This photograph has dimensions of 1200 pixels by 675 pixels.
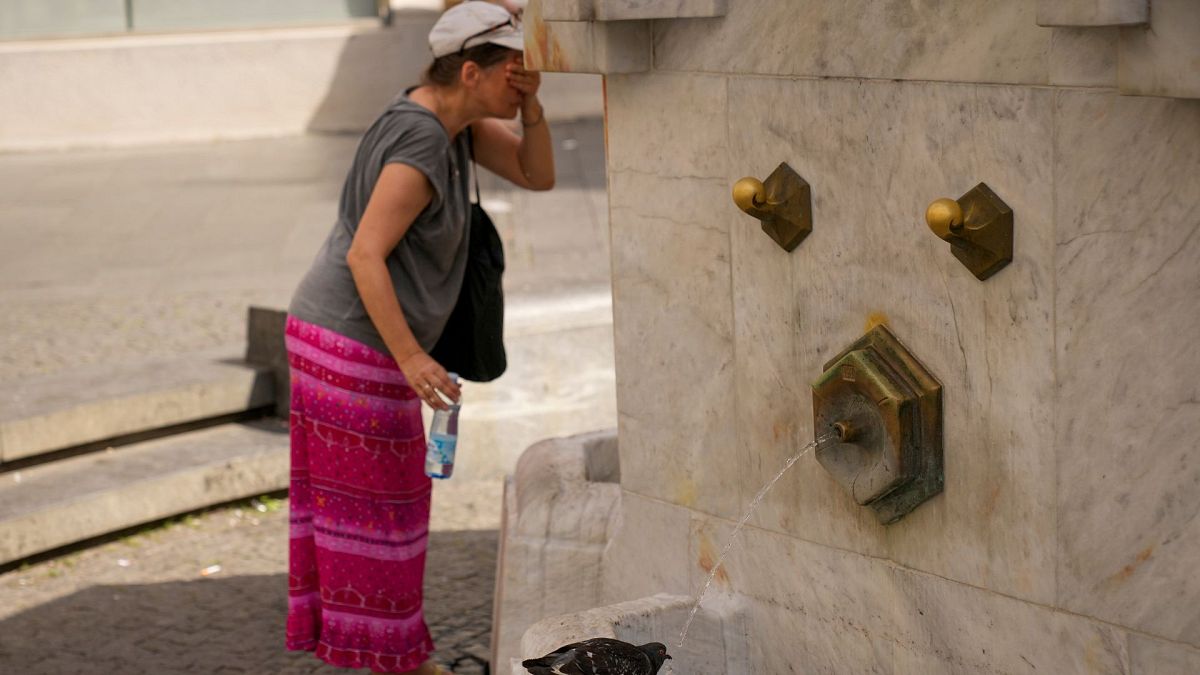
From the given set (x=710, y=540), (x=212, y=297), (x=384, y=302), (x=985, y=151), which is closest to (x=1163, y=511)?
(x=985, y=151)

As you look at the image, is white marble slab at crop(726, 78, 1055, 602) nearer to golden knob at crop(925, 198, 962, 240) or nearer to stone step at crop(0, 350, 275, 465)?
golden knob at crop(925, 198, 962, 240)

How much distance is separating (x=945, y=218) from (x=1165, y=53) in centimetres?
51

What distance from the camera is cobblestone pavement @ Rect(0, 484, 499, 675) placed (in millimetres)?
4559

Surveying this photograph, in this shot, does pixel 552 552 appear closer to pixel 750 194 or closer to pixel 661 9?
pixel 750 194

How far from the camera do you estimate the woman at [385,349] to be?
12.3 feet

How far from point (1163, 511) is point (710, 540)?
1.11 m

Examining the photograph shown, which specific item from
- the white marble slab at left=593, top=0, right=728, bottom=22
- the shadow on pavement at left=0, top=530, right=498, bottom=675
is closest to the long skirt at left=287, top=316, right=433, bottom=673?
the shadow on pavement at left=0, top=530, right=498, bottom=675

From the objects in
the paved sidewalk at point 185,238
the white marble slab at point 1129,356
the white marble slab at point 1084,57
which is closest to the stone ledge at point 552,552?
the white marble slab at point 1129,356

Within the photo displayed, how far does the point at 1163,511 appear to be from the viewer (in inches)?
97.3

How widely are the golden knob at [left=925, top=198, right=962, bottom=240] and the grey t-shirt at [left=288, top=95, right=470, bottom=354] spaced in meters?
1.47

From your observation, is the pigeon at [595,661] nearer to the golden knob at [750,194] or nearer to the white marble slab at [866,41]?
the golden knob at [750,194]

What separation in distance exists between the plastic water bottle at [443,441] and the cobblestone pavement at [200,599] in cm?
77

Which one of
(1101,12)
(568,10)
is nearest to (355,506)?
(568,10)

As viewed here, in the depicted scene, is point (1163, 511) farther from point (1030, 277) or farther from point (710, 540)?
point (710, 540)
